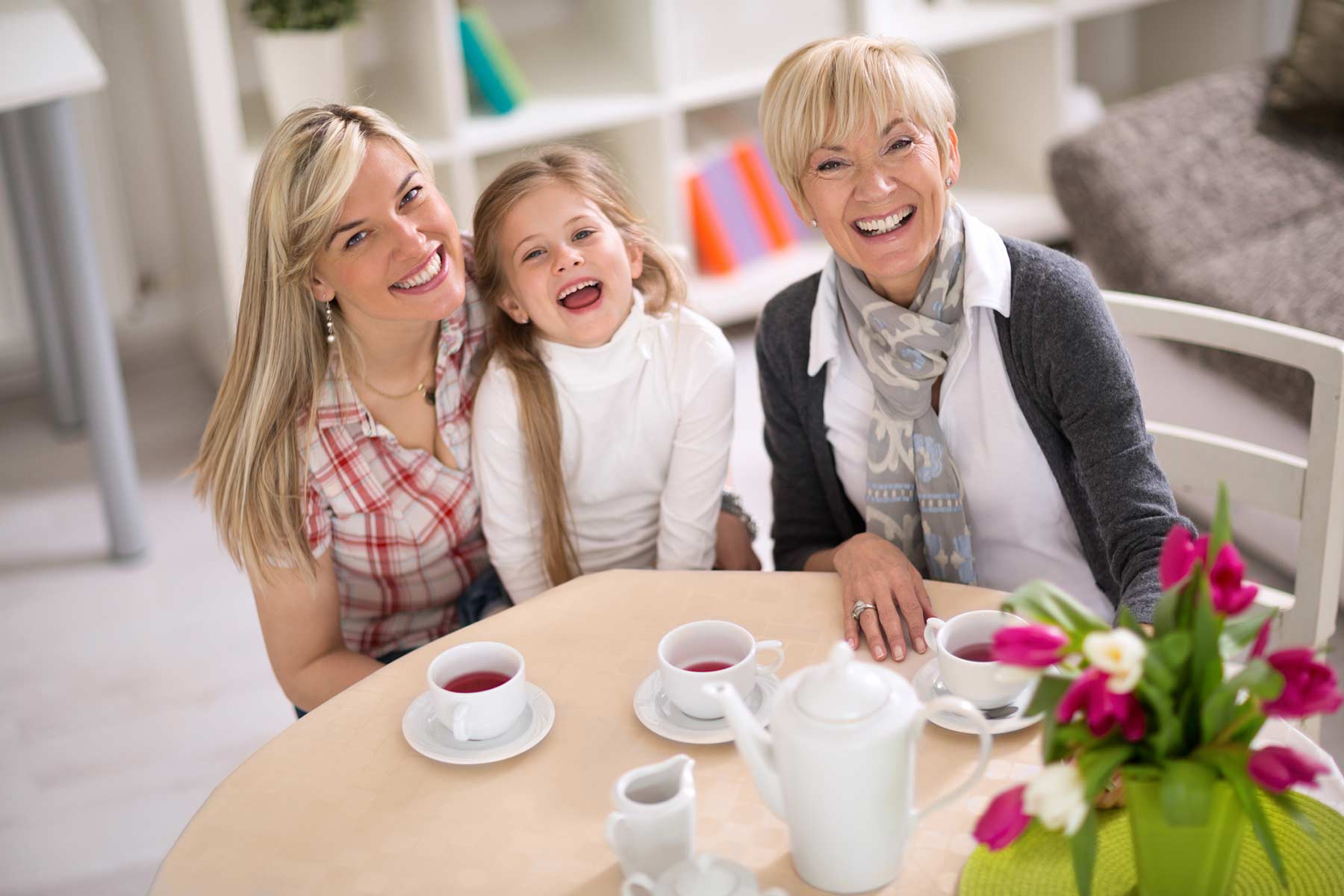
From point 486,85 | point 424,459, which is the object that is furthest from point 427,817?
point 486,85

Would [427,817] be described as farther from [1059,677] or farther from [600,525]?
[600,525]

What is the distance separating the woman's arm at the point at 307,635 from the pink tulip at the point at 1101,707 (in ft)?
3.37

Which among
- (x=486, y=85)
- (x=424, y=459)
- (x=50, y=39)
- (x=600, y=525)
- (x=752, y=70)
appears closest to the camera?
(x=424, y=459)

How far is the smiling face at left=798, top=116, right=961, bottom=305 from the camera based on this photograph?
1520mm

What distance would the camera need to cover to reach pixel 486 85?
321 cm

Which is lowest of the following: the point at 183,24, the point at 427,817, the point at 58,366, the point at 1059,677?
the point at 58,366

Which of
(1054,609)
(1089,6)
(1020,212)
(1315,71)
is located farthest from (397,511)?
(1089,6)

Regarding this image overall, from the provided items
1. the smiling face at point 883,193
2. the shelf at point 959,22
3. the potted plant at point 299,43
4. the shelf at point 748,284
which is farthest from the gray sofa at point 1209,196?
the potted plant at point 299,43

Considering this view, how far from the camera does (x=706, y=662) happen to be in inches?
49.7

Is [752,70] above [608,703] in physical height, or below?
above

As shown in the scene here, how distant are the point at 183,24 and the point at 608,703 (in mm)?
2150

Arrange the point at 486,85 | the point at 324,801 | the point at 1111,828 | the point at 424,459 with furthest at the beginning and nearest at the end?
the point at 486,85
the point at 424,459
the point at 324,801
the point at 1111,828

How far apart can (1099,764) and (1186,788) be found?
57mm

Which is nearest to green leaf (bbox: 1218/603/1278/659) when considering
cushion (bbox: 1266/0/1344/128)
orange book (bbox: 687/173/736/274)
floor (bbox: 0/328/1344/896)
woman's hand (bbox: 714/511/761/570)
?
woman's hand (bbox: 714/511/761/570)
